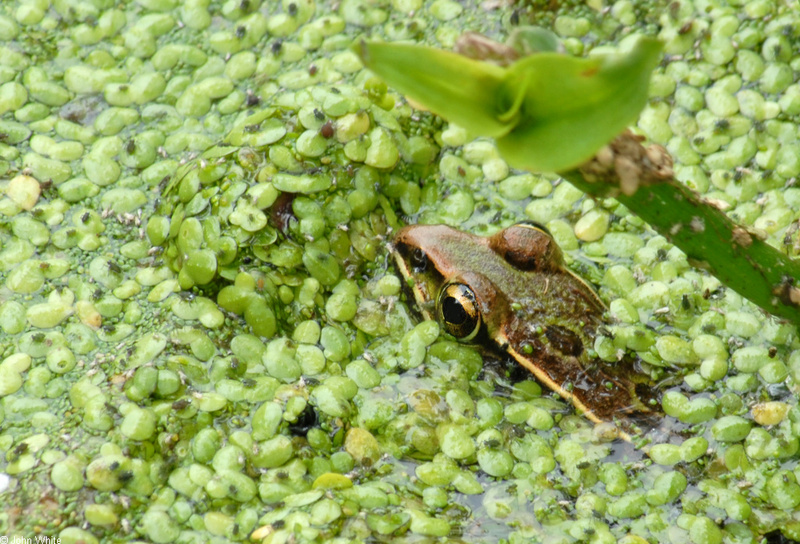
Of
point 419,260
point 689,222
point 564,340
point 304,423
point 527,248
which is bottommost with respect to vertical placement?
point 304,423

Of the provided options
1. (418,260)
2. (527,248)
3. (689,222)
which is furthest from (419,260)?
(689,222)

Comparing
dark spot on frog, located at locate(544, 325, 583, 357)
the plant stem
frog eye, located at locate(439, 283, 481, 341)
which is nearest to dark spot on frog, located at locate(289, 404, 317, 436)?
frog eye, located at locate(439, 283, 481, 341)

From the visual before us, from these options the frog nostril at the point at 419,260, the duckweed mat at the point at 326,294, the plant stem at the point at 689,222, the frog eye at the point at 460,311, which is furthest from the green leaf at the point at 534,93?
the frog nostril at the point at 419,260

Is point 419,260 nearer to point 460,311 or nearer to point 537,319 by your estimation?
point 460,311

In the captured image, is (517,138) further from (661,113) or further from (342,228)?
(661,113)

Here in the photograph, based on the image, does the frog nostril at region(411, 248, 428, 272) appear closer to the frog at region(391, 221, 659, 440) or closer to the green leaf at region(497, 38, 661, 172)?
the frog at region(391, 221, 659, 440)

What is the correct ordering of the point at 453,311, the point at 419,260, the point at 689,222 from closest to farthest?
the point at 689,222 → the point at 453,311 → the point at 419,260
